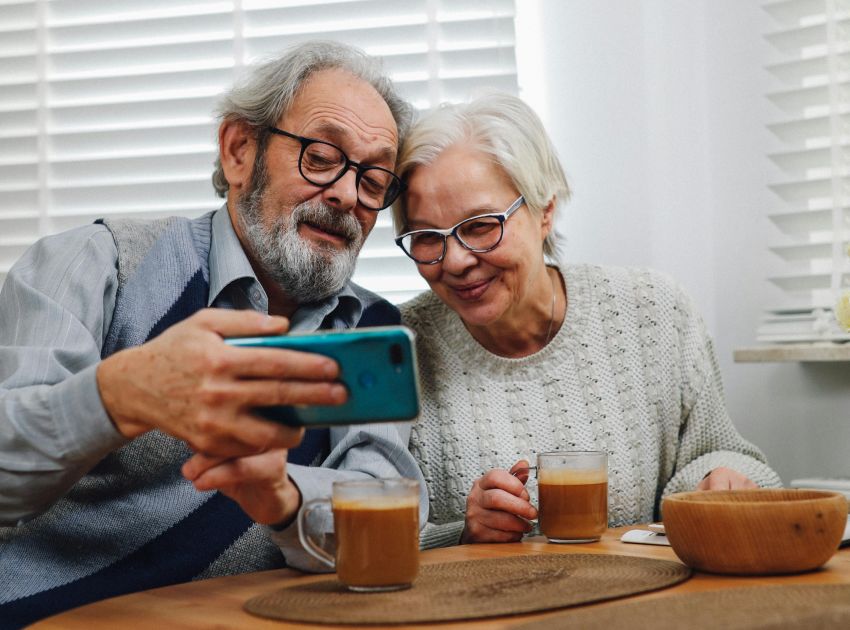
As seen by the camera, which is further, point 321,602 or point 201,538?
point 201,538

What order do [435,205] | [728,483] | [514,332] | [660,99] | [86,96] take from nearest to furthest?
[728,483], [435,205], [514,332], [660,99], [86,96]

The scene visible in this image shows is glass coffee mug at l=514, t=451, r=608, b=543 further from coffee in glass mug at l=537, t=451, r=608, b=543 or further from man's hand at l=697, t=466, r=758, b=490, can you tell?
man's hand at l=697, t=466, r=758, b=490

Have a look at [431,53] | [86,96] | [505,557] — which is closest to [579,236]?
[431,53]

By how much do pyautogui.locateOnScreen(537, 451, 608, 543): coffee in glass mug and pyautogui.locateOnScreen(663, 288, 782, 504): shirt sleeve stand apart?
47 centimetres

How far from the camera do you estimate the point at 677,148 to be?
2.14 m

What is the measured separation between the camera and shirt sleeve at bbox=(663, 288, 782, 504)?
5.73 feet

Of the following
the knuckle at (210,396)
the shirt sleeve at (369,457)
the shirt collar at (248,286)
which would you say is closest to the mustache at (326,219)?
the shirt collar at (248,286)

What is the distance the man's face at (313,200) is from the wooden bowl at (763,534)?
30.2 inches

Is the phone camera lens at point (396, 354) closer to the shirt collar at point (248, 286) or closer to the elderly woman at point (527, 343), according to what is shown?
the shirt collar at point (248, 286)

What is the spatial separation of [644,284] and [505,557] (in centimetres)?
84

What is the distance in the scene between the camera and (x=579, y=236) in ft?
7.02

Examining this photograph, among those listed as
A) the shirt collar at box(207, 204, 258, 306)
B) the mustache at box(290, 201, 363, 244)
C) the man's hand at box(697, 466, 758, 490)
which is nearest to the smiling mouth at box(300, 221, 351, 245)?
the mustache at box(290, 201, 363, 244)

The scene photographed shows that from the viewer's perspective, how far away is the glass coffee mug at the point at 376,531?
3.17ft

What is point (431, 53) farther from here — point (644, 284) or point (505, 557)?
point (505, 557)
